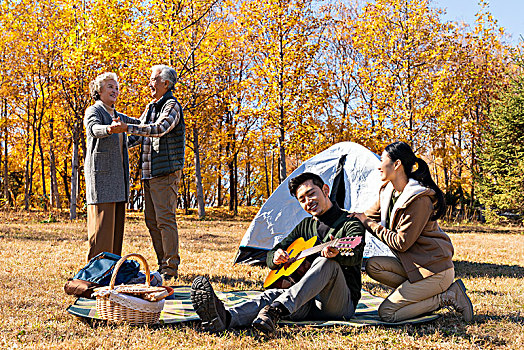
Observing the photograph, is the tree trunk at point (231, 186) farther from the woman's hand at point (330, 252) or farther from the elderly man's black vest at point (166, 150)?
the woman's hand at point (330, 252)

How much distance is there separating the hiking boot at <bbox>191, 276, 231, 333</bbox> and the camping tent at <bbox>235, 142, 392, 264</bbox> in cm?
303

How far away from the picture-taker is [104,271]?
3.59 m

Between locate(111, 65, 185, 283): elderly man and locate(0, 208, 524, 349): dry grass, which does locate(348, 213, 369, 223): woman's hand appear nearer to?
locate(0, 208, 524, 349): dry grass

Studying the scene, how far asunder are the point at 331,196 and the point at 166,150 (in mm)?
2326

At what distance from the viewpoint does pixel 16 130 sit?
18.7 metres

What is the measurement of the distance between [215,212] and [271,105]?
4.76 metres

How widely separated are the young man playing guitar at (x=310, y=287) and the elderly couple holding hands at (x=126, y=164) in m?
1.61

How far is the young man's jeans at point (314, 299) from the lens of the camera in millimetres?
2883

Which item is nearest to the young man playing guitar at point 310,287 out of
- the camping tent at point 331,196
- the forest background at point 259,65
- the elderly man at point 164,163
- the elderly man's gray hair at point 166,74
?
the elderly man at point 164,163

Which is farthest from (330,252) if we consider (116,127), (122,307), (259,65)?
(259,65)

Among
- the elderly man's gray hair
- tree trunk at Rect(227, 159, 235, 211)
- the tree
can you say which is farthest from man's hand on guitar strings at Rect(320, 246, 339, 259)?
tree trunk at Rect(227, 159, 235, 211)

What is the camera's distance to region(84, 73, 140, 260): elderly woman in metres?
4.09

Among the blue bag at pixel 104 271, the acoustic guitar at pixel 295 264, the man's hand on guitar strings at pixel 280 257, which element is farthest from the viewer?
the blue bag at pixel 104 271

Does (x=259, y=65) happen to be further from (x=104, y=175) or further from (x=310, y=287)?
(x=310, y=287)
